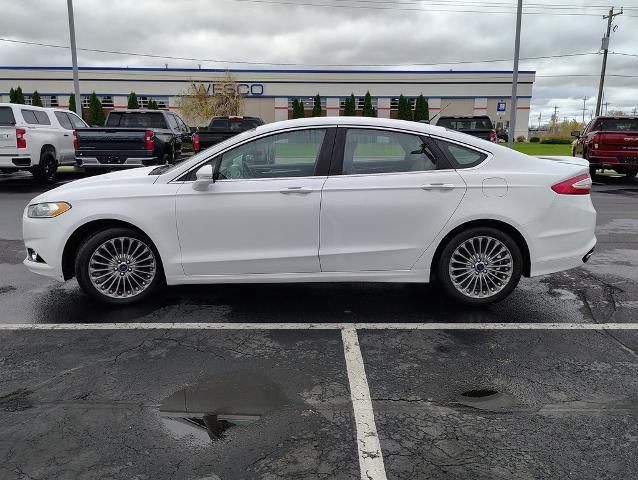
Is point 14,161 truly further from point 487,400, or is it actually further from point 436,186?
point 487,400

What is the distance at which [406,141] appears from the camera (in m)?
5.06

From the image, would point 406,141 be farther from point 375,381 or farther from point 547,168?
point 375,381

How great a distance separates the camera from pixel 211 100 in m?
57.1

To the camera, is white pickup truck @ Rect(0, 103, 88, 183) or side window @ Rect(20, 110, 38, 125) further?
side window @ Rect(20, 110, 38, 125)

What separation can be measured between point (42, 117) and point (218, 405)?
13.5 metres

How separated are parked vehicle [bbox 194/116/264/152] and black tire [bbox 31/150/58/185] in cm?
368

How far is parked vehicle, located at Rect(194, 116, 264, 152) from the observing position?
1530cm

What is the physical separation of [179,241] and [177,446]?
233 centimetres

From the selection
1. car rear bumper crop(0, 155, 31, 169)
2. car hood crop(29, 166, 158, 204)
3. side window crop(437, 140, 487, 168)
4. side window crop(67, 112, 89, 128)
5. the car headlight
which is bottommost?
car rear bumper crop(0, 155, 31, 169)

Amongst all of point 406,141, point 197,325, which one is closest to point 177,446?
point 197,325

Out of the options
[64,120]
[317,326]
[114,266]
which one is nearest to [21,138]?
[64,120]

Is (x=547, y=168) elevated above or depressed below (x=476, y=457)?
above

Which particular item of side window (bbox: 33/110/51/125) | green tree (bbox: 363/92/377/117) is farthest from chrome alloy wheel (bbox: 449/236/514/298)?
green tree (bbox: 363/92/377/117)

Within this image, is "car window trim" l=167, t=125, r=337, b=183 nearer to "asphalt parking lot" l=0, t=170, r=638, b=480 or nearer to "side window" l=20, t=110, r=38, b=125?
"asphalt parking lot" l=0, t=170, r=638, b=480
